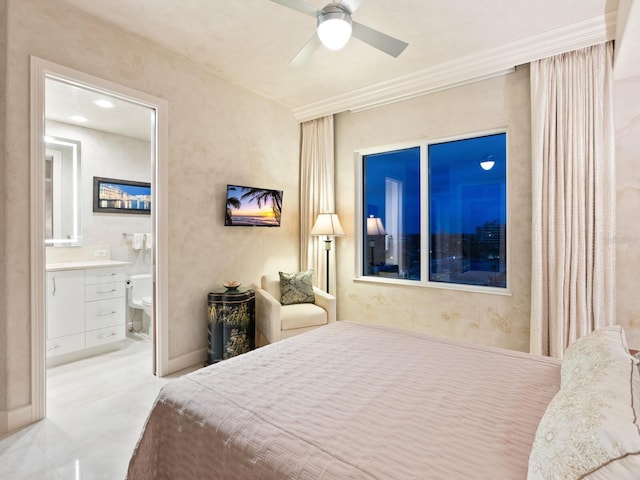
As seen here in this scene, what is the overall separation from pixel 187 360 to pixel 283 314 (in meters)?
1.01

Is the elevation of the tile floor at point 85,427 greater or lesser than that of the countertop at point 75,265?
lesser

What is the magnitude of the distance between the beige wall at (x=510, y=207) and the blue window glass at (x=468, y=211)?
0.16 metres

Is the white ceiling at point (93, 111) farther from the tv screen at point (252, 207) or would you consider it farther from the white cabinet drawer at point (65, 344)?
the white cabinet drawer at point (65, 344)

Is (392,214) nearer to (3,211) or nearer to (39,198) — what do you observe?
(39,198)

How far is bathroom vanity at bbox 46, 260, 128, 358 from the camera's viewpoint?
342cm

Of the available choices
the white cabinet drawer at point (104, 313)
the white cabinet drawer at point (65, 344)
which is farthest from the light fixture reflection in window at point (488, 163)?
the white cabinet drawer at point (65, 344)

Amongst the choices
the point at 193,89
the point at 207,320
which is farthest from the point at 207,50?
the point at 207,320

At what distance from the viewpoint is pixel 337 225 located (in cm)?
407

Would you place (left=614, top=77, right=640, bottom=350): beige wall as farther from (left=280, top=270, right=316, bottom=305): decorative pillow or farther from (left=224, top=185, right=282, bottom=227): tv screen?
(left=224, top=185, right=282, bottom=227): tv screen

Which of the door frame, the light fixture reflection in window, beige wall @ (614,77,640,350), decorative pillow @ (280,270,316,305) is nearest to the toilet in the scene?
decorative pillow @ (280,270,316,305)

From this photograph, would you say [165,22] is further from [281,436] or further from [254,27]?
[281,436]

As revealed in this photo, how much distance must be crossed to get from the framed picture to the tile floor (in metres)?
2.06

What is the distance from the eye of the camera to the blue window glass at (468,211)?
336cm

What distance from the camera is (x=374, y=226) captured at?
429 cm
